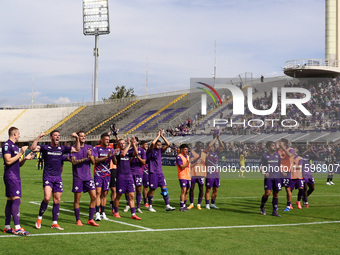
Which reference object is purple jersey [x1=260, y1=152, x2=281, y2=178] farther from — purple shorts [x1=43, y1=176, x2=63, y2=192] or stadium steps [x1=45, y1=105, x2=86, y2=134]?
stadium steps [x1=45, y1=105, x2=86, y2=134]

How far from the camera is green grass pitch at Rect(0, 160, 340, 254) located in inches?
379

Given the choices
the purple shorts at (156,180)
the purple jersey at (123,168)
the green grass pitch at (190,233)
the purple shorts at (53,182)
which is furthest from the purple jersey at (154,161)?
the purple shorts at (53,182)

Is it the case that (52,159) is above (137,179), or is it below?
above

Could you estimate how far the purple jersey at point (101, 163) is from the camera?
42.7 feet

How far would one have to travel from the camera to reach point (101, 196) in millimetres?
13594

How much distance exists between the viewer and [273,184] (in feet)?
49.0

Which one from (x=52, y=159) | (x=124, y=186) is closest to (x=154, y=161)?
(x=124, y=186)

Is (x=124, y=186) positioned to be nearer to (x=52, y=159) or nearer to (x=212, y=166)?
(x=52, y=159)

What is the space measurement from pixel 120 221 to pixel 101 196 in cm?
87

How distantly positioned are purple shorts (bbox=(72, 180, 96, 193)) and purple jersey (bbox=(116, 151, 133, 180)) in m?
1.73

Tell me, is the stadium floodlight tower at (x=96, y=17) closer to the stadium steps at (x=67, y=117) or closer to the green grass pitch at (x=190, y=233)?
the stadium steps at (x=67, y=117)

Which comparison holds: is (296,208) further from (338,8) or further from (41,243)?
(338,8)

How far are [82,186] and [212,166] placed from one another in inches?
220

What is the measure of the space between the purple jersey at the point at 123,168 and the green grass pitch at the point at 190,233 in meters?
1.14
